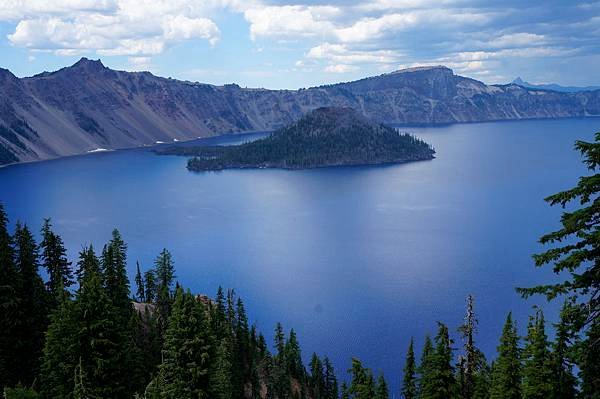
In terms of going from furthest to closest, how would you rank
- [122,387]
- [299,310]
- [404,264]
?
[404,264], [299,310], [122,387]

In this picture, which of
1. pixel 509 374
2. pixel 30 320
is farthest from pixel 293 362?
pixel 509 374

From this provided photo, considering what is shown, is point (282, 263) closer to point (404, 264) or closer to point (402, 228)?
point (404, 264)

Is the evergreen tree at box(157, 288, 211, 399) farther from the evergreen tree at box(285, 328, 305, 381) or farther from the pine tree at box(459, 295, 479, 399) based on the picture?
the evergreen tree at box(285, 328, 305, 381)

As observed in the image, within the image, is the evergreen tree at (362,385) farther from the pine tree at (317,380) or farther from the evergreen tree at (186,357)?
the pine tree at (317,380)

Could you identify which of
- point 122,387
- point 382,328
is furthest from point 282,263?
point 122,387

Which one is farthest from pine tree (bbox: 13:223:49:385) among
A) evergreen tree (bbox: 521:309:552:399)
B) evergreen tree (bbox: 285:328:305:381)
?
evergreen tree (bbox: 285:328:305:381)

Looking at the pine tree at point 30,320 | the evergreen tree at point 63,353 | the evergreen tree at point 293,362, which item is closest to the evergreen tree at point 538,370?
the evergreen tree at point 63,353
